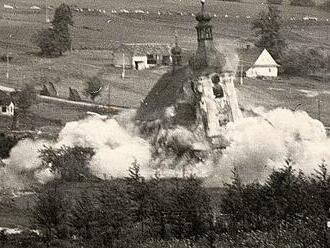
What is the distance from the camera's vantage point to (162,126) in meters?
79.4

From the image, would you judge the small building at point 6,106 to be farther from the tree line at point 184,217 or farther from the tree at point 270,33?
the tree at point 270,33

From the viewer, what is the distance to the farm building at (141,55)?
12025cm

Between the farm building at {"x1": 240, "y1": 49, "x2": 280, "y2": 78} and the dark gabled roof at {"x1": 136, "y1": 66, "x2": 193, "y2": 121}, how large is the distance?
41401 millimetres

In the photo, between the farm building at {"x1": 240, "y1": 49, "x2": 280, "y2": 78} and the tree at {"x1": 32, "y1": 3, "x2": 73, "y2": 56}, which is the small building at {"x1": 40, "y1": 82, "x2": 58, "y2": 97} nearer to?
the tree at {"x1": 32, "y1": 3, "x2": 73, "y2": 56}

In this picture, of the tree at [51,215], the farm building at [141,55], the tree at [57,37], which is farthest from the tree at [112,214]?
the tree at [57,37]

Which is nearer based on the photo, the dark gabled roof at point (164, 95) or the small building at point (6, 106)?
the dark gabled roof at point (164, 95)

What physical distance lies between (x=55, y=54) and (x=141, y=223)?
7022cm

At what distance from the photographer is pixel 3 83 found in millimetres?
106250

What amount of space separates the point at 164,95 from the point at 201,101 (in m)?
3.44

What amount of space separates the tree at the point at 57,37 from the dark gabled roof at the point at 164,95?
1568 inches

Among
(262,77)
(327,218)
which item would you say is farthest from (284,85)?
(327,218)

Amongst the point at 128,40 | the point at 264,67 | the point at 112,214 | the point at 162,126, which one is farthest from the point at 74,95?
the point at 112,214

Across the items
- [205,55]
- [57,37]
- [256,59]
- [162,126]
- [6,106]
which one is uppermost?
[205,55]

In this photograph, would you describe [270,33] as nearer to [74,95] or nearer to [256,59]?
[256,59]
